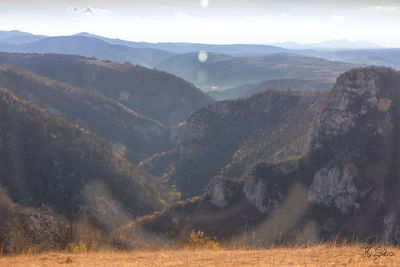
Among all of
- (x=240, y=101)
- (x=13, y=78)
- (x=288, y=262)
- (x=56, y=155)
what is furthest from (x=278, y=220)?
(x=13, y=78)

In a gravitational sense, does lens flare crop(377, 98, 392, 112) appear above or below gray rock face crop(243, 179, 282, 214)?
above

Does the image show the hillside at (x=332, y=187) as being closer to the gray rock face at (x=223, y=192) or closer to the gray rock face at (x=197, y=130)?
the gray rock face at (x=223, y=192)

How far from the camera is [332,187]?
57156mm

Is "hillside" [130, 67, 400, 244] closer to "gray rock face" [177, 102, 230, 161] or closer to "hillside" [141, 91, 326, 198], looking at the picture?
"hillside" [141, 91, 326, 198]

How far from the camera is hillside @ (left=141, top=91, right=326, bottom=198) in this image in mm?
98188


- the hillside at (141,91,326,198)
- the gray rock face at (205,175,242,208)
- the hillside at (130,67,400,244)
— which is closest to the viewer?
the hillside at (130,67,400,244)

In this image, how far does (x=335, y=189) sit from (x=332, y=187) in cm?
72

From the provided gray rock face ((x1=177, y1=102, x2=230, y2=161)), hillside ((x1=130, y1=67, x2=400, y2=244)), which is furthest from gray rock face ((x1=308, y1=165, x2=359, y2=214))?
gray rock face ((x1=177, y1=102, x2=230, y2=161))

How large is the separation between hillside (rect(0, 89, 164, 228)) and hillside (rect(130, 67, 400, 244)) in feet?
57.9

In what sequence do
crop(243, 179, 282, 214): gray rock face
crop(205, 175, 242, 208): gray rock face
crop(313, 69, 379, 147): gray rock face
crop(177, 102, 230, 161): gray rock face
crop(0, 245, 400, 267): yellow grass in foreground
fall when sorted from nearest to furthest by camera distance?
1. crop(0, 245, 400, 267): yellow grass in foreground
2. crop(243, 179, 282, 214): gray rock face
3. crop(205, 175, 242, 208): gray rock face
4. crop(313, 69, 379, 147): gray rock face
5. crop(177, 102, 230, 161): gray rock face

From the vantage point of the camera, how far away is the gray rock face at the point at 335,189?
5434cm

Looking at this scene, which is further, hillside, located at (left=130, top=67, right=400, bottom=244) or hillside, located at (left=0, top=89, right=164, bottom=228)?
hillside, located at (left=0, top=89, right=164, bottom=228)

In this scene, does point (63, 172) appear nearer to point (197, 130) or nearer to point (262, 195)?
point (262, 195)

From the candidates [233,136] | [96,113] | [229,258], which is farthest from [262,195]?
[96,113]
